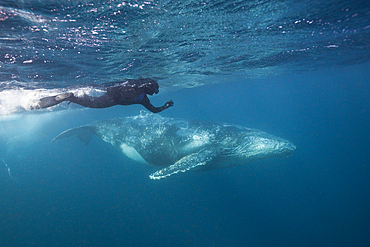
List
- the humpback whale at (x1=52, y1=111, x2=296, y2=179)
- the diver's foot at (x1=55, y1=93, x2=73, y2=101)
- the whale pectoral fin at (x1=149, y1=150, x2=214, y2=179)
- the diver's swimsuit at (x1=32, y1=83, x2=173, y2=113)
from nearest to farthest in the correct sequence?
1. the diver's foot at (x1=55, y1=93, x2=73, y2=101)
2. the diver's swimsuit at (x1=32, y1=83, x2=173, y2=113)
3. the whale pectoral fin at (x1=149, y1=150, x2=214, y2=179)
4. the humpback whale at (x1=52, y1=111, x2=296, y2=179)

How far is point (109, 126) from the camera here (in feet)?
44.0

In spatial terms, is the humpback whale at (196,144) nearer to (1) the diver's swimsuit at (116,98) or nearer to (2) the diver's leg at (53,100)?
(1) the diver's swimsuit at (116,98)

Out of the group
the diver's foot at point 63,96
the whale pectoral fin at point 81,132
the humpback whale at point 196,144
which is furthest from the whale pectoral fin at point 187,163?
the whale pectoral fin at point 81,132

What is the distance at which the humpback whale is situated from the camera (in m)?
10.2

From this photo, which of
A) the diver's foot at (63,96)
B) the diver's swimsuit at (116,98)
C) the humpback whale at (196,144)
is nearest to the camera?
the diver's foot at (63,96)

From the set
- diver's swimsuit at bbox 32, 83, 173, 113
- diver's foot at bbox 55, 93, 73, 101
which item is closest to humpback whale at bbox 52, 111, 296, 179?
diver's swimsuit at bbox 32, 83, 173, 113

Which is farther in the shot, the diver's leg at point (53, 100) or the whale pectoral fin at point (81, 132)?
the whale pectoral fin at point (81, 132)

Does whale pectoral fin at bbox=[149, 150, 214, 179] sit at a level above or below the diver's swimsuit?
below

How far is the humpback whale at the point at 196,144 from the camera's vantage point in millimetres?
10177

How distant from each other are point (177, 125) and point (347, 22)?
34.9ft

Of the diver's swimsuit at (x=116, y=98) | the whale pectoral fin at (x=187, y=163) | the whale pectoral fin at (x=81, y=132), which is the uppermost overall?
the diver's swimsuit at (x=116, y=98)

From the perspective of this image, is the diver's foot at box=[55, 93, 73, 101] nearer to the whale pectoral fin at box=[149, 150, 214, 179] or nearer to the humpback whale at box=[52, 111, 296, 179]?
the whale pectoral fin at box=[149, 150, 214, 179]

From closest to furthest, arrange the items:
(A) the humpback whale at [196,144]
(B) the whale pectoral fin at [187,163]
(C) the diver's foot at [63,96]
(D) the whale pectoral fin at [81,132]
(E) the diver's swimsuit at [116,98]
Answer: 1. (C) the diver's foot at [63,96]
2. (E) the diver's swimsuit at [116,98]
3. (B) the whale pectoral fin at [187,163]
4. (A) the humpback whale at [196,144]
5. (D) the whale pectoral fin at [81,132]

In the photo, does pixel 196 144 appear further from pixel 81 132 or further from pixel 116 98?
pixel 81 132
